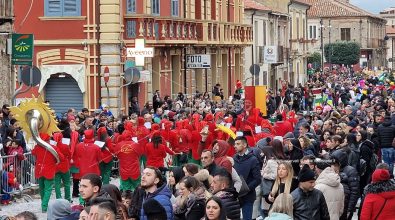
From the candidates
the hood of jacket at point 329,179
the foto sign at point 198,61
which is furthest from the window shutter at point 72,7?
the hood of jacket at point 329,179

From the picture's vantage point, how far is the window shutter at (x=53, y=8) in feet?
128

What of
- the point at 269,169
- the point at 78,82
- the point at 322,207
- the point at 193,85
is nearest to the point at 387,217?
the point at 322,207

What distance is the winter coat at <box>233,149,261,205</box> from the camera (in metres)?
18.5

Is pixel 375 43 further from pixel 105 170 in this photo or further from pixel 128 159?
pixel 128 159

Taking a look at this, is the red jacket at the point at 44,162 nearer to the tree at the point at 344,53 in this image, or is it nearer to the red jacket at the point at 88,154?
the red jacket at the point at 88,154

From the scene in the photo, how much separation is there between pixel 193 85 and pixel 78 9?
11663 mm

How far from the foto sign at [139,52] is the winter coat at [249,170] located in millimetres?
18765

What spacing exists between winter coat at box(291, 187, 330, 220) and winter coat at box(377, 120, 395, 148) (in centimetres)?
1243

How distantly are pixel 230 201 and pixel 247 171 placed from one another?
157 inches

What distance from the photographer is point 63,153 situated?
74.4 feet

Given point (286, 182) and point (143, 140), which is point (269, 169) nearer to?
point (286, 182)

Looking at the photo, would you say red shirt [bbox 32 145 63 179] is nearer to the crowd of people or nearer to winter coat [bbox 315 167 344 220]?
the crowd of people

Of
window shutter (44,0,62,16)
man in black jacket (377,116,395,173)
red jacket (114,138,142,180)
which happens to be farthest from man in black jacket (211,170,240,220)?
window shutter (44,0,62,16)

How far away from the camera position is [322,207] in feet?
48.4
